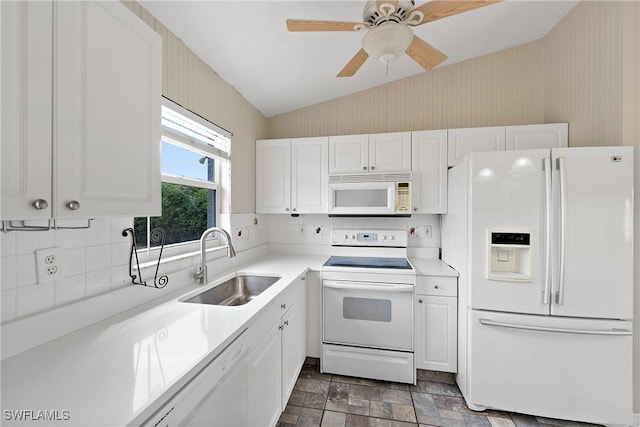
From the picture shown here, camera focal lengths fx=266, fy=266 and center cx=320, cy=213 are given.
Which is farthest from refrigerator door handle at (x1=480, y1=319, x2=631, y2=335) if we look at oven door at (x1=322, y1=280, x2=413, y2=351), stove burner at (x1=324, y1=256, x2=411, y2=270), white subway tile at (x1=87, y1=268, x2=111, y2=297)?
white subway tile at (x1=87, y1=268, x2=111, y2=297)

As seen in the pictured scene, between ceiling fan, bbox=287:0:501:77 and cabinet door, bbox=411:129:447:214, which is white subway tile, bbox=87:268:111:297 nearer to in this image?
ceiling fan, bbox=287:0:501:77

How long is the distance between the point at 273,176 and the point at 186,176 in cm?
96

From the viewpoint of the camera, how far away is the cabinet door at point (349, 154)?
99.5 inches

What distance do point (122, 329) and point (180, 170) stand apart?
107cm

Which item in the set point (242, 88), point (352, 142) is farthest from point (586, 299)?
point (242, 88)

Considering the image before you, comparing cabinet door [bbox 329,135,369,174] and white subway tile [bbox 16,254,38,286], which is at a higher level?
cabinet door [bbox 329,135,369,174]

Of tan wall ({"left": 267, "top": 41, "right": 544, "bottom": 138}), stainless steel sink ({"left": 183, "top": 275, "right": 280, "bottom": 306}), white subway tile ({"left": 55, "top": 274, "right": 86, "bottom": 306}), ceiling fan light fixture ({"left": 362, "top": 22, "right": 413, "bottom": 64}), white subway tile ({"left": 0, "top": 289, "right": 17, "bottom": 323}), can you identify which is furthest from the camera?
tan wall ({"left": 267, "top": 41, "right": 544, "bottom": 138})

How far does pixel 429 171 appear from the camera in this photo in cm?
242

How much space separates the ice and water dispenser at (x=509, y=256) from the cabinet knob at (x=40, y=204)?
84.9 inches

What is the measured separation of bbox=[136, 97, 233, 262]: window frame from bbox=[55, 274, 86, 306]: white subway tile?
329mm

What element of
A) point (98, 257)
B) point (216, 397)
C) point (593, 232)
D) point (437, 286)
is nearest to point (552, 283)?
point (593, 232)

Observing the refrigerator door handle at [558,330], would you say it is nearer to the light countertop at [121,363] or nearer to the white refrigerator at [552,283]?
the white refrigerator at [552,283]

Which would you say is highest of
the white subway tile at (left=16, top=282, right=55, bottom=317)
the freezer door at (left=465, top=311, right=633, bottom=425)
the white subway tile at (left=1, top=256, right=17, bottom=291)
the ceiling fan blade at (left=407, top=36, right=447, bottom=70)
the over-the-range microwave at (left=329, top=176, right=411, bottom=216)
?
the ceiling fan blade at (left=407, top=36, right=447, bottom=70)

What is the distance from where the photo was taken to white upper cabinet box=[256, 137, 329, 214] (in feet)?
8.57
